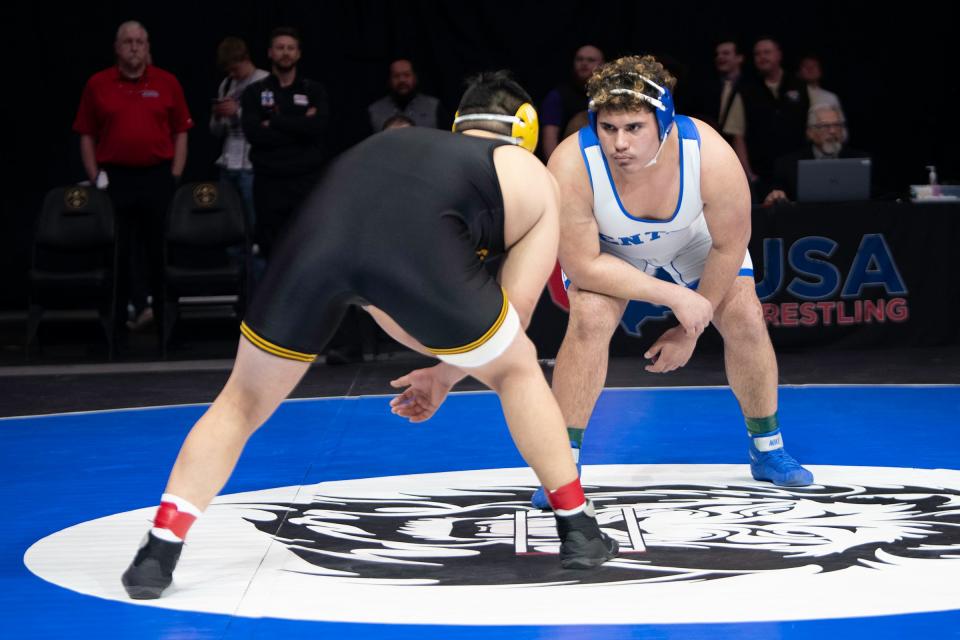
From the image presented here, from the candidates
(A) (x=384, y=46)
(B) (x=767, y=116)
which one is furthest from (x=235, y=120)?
(B) (x=767, y=116)

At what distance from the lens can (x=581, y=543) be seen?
3.46 metres

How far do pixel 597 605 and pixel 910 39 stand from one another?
28.3ft

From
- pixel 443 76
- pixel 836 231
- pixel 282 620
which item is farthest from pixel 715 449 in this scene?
pixel 443 76

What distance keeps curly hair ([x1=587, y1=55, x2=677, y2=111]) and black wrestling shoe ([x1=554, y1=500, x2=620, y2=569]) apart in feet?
3.87

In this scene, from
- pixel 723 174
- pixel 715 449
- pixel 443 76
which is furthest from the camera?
pixel 443 76

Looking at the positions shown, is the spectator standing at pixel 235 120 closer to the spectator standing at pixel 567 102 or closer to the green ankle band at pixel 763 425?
the spectator standing at pixel 567 102

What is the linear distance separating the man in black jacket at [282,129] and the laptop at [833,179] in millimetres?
2725

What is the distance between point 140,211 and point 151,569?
5526 millimetres

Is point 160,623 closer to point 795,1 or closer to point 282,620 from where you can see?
point 282,620

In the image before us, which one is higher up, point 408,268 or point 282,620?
point 408,268

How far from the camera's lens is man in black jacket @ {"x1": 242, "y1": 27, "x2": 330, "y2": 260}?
816cm

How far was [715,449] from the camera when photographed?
17.2 ft

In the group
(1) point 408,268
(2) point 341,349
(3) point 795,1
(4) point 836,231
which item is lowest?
(2) point 341,349

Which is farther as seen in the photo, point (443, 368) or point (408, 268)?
point (443, 368)
